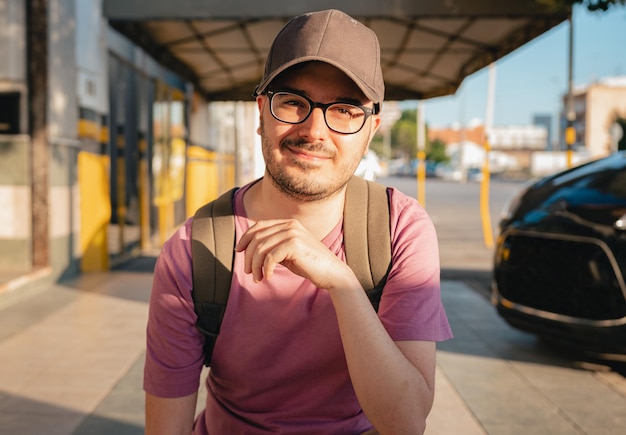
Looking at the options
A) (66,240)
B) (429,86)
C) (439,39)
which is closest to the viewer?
(66,240)

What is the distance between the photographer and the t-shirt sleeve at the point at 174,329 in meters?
1.74

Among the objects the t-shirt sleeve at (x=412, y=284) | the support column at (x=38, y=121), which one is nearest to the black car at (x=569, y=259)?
the t-shirt sleeve at (x=412, y=284)

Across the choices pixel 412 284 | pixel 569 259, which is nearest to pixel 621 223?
pixel 569 259

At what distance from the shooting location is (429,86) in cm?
1305

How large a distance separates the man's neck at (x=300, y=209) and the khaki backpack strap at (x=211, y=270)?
120 mm

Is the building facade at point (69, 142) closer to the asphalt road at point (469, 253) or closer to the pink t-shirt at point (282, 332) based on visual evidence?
the asphalt road at point (469, 253)

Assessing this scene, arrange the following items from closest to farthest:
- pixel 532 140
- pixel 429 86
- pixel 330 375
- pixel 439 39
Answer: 1. pixel 330 375
2. pixel 439 39
3. pixel 429 86
4. pixel 532 140

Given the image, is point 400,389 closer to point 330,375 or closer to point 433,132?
point 330,375

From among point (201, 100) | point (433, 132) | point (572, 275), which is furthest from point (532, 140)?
point (572, 275)

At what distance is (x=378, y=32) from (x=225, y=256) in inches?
319

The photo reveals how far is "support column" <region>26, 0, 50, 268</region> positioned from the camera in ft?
24.5

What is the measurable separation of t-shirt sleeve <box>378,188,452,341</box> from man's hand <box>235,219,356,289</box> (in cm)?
17

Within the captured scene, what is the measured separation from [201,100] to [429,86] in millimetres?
4841

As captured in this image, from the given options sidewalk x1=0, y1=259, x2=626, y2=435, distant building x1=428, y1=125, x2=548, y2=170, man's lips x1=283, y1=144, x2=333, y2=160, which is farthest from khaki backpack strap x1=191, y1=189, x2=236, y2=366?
distant building x1=428, y1=125, x2=548, y2=170
